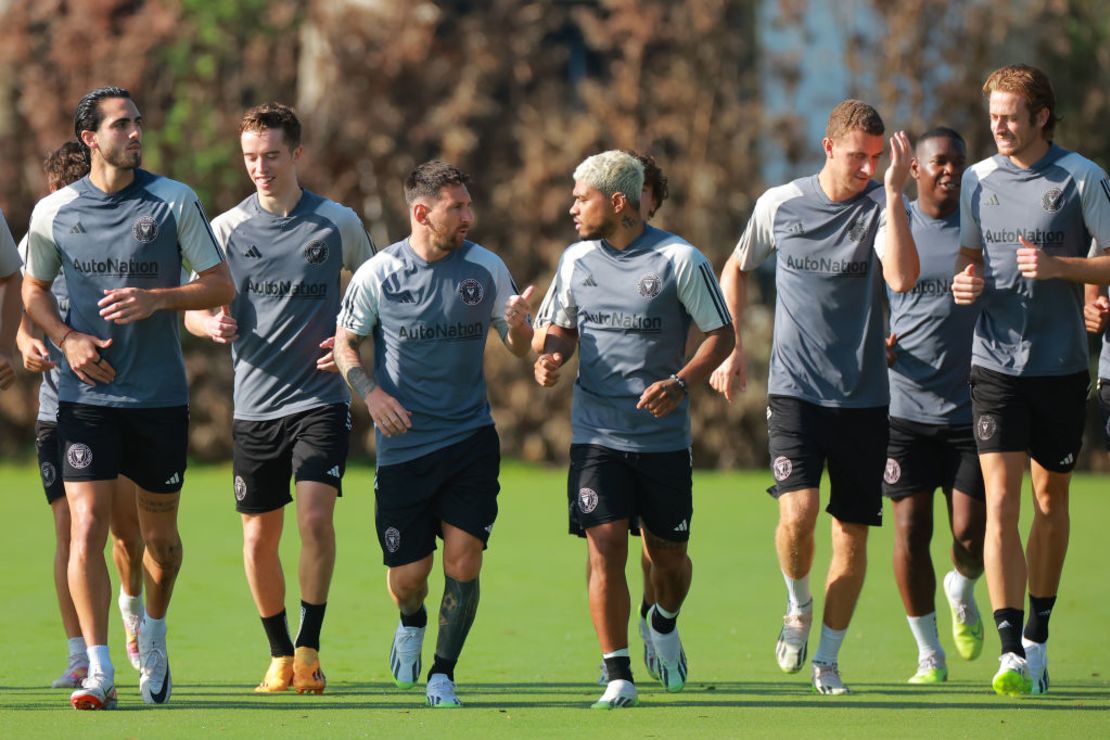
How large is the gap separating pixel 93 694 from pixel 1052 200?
4498 mm

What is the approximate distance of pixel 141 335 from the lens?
8.24 m

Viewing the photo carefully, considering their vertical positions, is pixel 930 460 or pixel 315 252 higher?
pixel 315 252

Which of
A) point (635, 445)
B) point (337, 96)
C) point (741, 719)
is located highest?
point (337, 96)

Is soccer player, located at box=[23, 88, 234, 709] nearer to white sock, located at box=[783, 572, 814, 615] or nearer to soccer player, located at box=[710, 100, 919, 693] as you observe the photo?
soccer player, located at box=[710, 100, 919, 693]

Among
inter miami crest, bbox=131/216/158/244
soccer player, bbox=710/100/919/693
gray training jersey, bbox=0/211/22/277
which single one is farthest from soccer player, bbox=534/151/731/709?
gray training jersey, bbox=0/211/22/277

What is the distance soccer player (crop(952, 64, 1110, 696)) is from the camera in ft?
27.2

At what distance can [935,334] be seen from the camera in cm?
949

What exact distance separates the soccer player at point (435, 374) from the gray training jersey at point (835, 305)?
1373 millimetres

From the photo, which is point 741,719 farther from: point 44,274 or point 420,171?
point 44,274

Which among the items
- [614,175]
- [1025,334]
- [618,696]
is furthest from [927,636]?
[614,175]

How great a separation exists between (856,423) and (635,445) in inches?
44.7

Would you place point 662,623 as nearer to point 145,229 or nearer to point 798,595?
point 798,595

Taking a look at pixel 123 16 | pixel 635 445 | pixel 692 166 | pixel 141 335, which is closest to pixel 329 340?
pixel 141 335

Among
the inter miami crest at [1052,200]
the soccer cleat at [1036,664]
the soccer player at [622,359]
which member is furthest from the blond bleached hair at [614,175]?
the soccer cleat at [1036,664]
